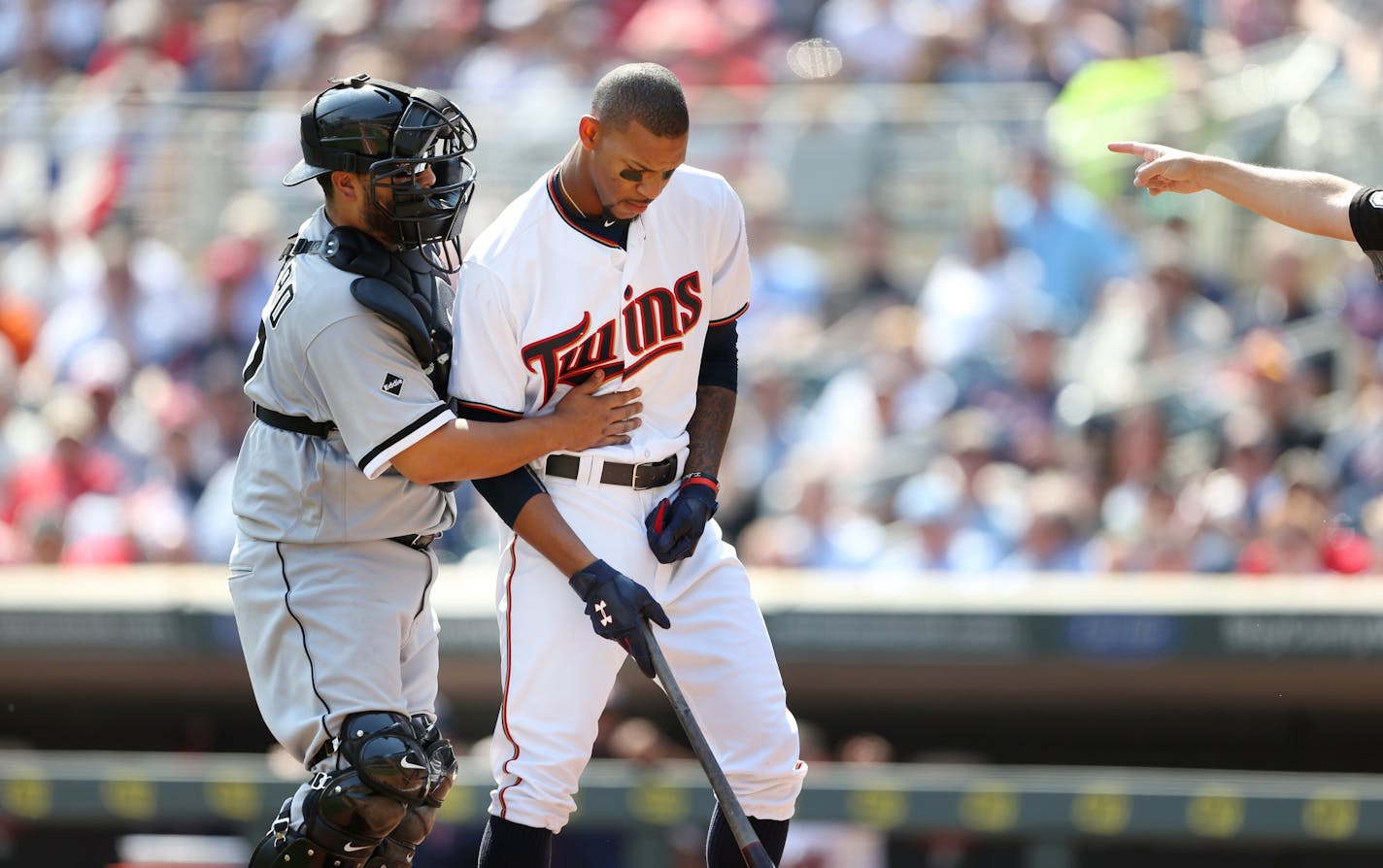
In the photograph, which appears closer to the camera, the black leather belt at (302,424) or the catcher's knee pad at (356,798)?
the catcher's knee pad at (356,798)

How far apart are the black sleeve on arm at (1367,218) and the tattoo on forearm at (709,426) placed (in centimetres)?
127

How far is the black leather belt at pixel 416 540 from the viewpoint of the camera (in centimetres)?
378

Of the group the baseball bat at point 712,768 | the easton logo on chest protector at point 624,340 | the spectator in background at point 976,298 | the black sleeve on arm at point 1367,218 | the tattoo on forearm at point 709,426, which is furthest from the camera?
the spectator in background at point 976,298

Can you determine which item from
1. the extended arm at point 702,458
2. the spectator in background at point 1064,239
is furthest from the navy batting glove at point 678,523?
the spectator in background at point 1064,239

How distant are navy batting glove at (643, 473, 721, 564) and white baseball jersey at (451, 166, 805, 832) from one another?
33 mm

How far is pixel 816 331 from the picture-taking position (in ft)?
26.0

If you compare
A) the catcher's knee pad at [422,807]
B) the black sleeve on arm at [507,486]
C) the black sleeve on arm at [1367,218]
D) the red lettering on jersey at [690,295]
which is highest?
the black sleeve on arm at [1367,218]

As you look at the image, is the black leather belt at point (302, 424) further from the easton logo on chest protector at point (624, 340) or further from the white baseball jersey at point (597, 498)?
the easton logo on chest protector at point (624, 340)

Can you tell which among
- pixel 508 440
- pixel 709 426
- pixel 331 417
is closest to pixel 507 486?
pixel 508 440

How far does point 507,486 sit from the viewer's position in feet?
11.9

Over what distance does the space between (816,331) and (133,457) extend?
Result: 9.52 ft

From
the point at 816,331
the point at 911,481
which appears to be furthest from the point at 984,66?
the point at 911,481

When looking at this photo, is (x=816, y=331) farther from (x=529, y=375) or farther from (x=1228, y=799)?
(x=529, y=375)

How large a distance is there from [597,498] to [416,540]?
0.39 metres
